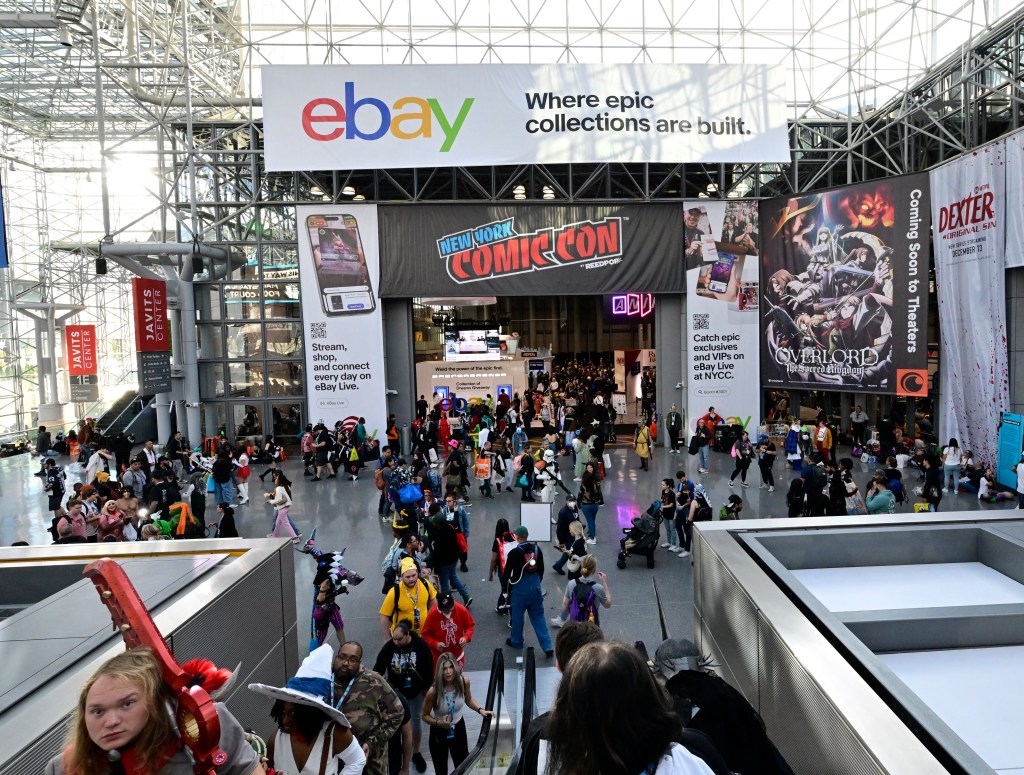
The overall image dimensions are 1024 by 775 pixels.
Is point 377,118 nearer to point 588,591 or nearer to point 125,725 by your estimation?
point 588,591

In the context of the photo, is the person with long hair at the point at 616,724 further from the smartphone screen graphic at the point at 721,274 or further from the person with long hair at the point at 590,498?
the smartphone screen graphic at the point at 721,274

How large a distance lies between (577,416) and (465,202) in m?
7.33

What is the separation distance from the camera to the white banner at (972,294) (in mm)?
14234

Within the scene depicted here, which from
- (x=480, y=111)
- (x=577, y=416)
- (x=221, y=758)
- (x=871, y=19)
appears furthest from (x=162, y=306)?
(x=871, y=19)

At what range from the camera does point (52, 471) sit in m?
14.3

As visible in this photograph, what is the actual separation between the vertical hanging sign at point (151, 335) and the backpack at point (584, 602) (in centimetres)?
1479

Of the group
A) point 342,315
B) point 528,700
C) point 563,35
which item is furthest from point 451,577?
point 563,35

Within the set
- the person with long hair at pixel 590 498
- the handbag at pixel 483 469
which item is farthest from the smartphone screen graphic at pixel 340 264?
the person with long hair at pixel 590 498

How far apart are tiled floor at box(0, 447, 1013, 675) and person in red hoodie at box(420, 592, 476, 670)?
1214 millimetres

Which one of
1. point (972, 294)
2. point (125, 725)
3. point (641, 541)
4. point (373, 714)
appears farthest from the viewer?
point (972, 294)

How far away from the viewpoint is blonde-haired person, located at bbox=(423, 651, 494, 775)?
14.7ft

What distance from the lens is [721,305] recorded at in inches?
788

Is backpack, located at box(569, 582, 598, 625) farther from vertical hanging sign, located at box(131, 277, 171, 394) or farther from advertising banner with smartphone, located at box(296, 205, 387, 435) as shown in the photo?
vertical hanging sign, located at box(131, 277, 171, 394)

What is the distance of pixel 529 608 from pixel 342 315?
46.7 feet
